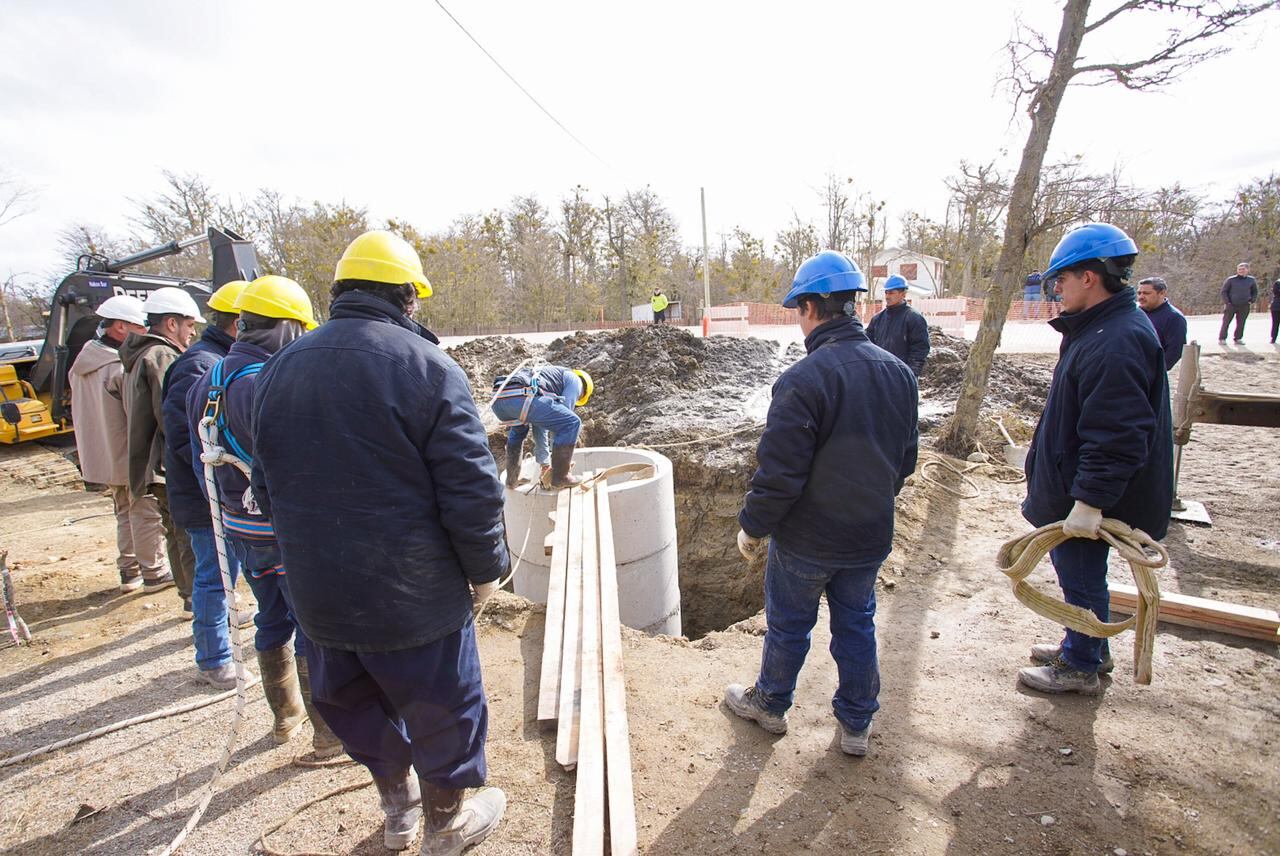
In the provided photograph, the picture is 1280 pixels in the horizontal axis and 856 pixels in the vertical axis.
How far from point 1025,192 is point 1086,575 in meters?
5.15

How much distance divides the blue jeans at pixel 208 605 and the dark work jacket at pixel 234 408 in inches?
34.8

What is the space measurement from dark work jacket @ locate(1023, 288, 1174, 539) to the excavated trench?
15.5 ft

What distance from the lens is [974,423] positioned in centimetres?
721

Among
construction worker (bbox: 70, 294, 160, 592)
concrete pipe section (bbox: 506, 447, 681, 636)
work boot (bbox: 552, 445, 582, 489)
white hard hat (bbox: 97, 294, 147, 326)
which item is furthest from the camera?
work boot (bbox: 552, 445, 582, 489)

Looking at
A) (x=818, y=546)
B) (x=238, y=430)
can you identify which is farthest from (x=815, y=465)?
(x=238, y=430)

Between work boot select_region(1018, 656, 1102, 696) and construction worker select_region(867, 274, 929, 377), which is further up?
construction worker select_region(867, 274, 929, 377)

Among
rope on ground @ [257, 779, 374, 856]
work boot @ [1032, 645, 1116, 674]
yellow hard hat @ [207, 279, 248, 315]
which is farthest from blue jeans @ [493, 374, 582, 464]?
work boot @ [1032, 645, 1116, 674]

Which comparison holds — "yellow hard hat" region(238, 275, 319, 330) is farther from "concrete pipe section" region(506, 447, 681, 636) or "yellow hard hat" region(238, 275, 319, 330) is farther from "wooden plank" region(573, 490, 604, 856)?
"concrete pipe section" region(506, 447, 681, 636)

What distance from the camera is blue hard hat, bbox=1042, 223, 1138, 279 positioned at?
260 centimetres

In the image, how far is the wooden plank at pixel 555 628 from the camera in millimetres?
3102

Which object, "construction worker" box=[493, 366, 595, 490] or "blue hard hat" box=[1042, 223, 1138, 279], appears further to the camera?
"construction worker" box=[493, 366, 595, 490]

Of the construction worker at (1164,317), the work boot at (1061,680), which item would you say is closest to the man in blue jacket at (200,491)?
the work boot at (1061,680)

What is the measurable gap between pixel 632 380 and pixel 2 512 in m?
8.94

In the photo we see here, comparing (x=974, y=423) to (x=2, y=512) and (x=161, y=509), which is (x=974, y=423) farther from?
(x=2, y=512)
